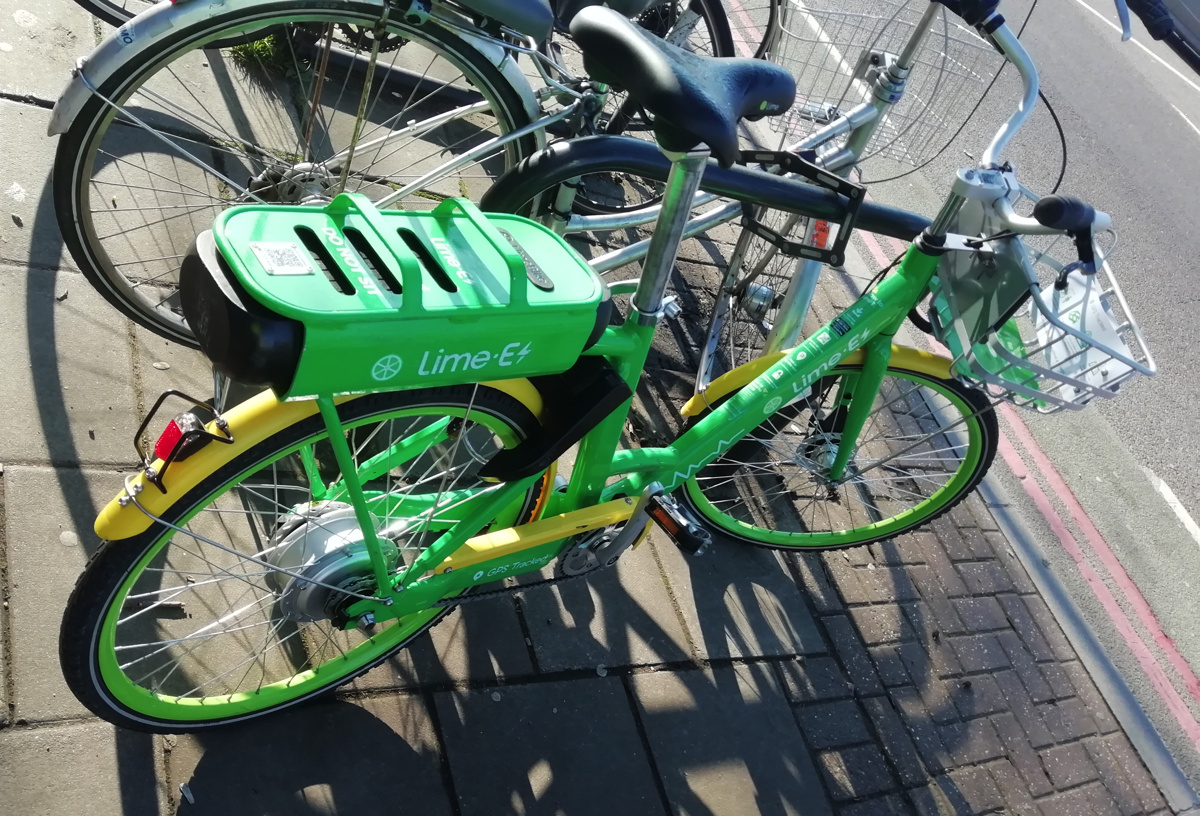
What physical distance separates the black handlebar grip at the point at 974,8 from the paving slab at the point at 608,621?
1.91 metres

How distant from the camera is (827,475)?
307 cm

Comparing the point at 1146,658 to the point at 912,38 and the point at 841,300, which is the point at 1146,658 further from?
the point at 912,38

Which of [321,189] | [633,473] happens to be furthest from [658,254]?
[321,189]

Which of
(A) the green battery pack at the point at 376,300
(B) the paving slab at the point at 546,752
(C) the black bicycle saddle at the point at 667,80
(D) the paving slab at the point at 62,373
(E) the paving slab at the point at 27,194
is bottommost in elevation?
(B) the paving slab at the point at 546,752

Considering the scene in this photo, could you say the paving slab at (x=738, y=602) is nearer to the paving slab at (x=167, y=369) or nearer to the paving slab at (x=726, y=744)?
the paving slab at (x=726, y=744)

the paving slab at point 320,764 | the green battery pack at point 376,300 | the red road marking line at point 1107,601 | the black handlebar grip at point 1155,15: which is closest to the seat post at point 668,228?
the green battery pack at point 376,300

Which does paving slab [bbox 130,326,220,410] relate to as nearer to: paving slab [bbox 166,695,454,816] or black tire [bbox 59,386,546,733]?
black tire [bbox 59,386,546,733]

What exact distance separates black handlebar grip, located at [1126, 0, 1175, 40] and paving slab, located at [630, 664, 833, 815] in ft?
7.30

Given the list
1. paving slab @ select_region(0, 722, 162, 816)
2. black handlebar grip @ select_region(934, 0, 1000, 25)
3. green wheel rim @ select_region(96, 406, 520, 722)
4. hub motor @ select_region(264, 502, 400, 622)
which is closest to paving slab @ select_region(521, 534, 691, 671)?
green wheel rim @ select_region(96, 406, 520, 722)

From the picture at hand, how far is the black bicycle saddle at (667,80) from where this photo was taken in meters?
1.62

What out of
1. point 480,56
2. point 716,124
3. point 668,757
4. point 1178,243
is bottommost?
point 668,757

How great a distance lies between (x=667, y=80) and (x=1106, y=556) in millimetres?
3671

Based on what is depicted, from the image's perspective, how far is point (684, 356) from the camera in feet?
12.6

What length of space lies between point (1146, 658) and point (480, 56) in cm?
360
